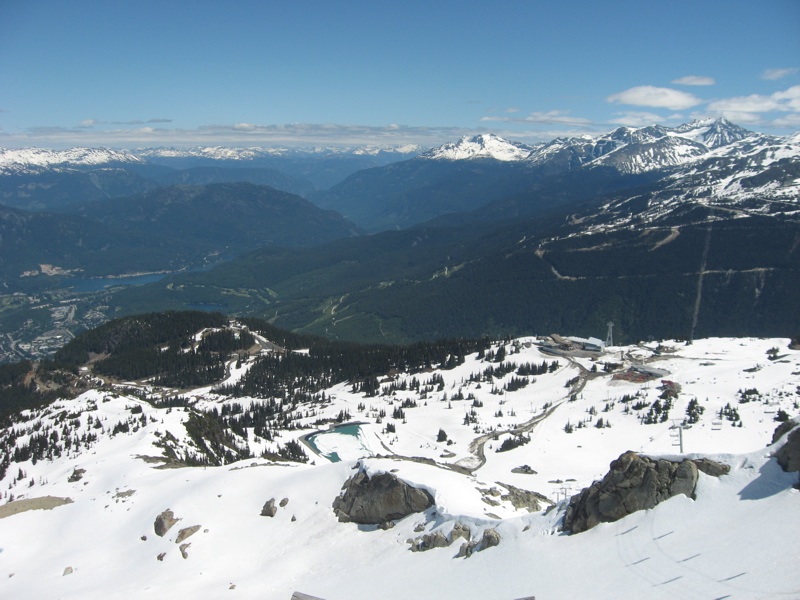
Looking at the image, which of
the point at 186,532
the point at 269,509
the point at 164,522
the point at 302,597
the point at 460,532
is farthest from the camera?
the point at 164,522

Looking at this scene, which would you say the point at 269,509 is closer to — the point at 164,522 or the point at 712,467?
the point at 164,522

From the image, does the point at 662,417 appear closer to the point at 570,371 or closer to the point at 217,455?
the point at 570,371

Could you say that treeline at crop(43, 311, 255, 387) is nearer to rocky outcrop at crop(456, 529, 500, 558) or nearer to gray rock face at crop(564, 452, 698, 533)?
rocky outcrop at crop(456, 529, 500, 558)

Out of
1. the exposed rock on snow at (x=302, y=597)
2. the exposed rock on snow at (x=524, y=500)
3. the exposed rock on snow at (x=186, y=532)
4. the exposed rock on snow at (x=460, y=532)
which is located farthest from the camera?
the exposed rock on snow at (x=524, y=500)

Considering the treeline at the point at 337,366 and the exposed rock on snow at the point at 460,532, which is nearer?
the exposed rock on snow at the point at 460,532

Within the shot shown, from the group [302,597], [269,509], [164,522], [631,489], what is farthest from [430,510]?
[164,522]

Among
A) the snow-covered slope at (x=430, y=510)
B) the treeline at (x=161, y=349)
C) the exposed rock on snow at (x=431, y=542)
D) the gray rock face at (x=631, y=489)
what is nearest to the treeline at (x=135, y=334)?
the treeline at (x=161, y=349)

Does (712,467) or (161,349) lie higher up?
(712,467)

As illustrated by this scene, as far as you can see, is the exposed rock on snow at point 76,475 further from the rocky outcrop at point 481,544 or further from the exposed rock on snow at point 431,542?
the rocky outcrop at point 481,544
